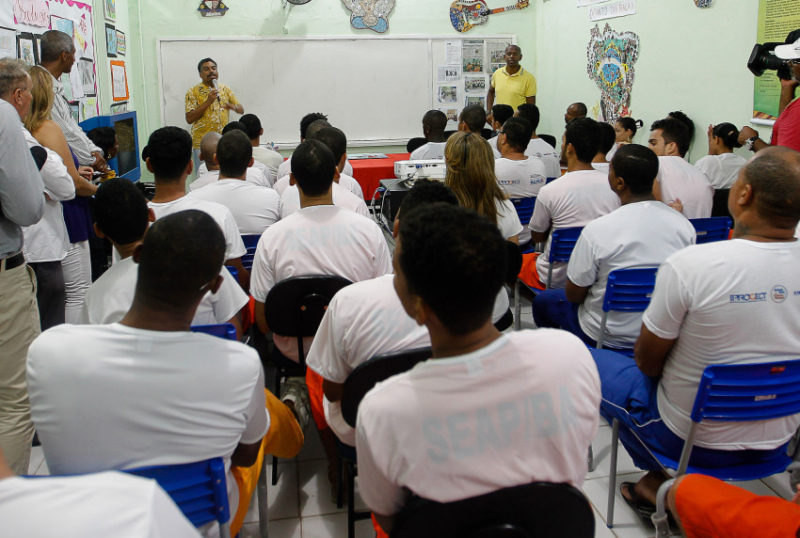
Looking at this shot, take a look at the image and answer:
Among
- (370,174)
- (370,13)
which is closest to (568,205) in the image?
(370,174)

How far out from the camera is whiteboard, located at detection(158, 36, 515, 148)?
280 inches

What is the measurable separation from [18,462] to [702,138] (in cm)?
498

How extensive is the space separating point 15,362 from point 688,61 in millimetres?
5138

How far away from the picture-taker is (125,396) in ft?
3.69

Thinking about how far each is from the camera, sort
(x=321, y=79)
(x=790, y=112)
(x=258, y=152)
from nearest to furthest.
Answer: (x=790, y=112)
(x=258, y=152)
(x=321, y=79)

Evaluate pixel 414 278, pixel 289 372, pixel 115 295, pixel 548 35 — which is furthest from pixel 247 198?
pixel 548 35

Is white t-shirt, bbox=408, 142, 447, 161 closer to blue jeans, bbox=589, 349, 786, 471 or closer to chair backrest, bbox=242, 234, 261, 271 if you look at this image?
chair backrest, bbox=242, 234, 261, 271

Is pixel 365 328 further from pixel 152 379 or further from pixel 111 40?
pixel 111 40

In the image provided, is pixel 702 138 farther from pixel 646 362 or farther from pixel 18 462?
pixel 18 462

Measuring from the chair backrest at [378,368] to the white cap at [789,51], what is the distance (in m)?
2.68

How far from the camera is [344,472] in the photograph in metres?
2.17

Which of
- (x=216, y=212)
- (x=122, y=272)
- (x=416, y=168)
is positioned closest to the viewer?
(x=122, y=272)

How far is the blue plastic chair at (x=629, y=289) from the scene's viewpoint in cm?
218

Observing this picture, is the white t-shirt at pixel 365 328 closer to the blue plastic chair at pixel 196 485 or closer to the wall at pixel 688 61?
the blue plastic chair at pixel 196 485
